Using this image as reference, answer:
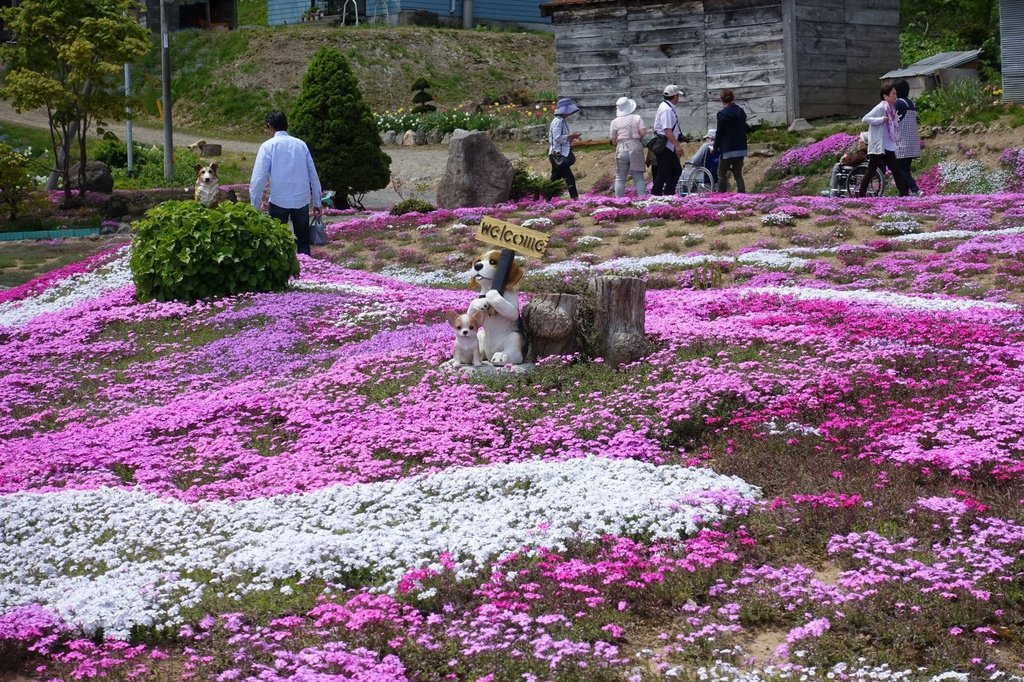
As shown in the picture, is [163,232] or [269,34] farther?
[269,34]

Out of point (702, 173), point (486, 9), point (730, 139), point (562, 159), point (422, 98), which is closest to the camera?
point (730, 139)

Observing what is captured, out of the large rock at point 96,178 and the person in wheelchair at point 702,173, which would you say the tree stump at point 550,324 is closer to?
the person in wheelchair at point 702,173

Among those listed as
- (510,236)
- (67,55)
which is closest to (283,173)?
(510,236)

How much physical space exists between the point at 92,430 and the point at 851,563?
742cm

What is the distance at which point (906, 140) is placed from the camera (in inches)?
1001

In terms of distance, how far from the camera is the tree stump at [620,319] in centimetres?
1191

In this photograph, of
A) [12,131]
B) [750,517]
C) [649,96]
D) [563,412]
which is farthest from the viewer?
[12,131]

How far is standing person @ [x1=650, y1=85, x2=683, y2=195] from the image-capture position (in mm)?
24875

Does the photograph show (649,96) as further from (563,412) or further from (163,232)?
(563,412)

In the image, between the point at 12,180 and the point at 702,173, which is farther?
the point at 12,180

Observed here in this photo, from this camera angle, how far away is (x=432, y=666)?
21.5 ft

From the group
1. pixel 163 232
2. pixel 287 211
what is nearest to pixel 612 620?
pixel 163 232

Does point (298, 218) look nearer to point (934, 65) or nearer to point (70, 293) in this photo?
point (70, 293)

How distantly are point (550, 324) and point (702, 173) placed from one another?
16210 mm
